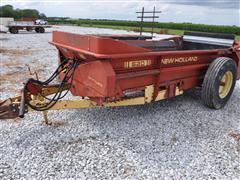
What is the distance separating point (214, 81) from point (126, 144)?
202 cm

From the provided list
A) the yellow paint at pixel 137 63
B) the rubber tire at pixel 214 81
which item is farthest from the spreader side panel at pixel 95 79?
the rubber tire at pixel 214 81

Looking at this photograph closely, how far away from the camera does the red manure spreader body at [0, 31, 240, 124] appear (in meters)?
3.43

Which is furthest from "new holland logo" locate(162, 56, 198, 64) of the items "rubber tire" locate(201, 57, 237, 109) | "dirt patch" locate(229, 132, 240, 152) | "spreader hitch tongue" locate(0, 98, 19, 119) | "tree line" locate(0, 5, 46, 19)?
"tree line" locate(0, 5, 46, 19)

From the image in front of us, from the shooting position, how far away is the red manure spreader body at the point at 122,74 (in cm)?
343

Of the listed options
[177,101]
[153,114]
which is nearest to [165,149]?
[153,114]

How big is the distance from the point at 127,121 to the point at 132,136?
0.50 metres

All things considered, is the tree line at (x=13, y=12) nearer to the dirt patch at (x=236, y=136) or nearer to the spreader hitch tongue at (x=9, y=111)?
the spreader hitch tongue at (x=9, y=111)

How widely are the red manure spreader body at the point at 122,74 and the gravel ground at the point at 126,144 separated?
0.39 m

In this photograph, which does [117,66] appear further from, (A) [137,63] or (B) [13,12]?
(B) [13,12]

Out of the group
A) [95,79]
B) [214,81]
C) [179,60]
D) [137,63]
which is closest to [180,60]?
[179,60]

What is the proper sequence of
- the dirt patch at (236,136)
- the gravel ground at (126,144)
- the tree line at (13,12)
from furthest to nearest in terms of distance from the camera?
the tree line at (13,12) → the dirt patch at (236,136) → the gravel ground at (126,144)

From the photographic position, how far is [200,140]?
3.93 meters

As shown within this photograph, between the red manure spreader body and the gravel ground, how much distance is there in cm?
39

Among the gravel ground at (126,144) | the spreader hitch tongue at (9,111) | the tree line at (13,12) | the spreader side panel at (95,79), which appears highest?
the tree line at (13,12)
